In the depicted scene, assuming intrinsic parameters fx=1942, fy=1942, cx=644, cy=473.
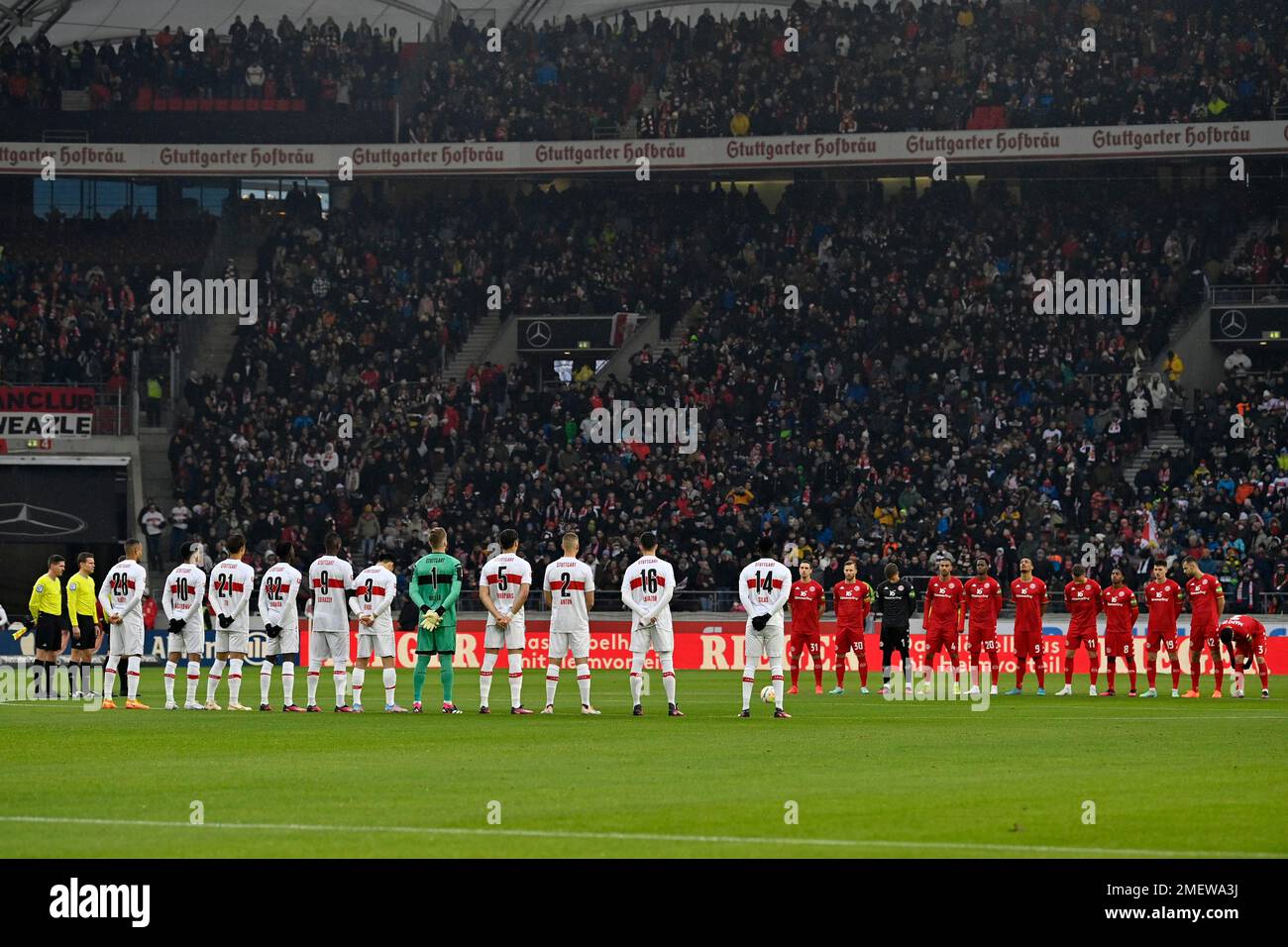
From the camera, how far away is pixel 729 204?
5638 cm

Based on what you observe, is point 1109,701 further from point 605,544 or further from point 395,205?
point 395,205

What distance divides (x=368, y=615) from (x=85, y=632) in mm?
6365

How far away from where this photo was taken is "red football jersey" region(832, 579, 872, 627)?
3192 centimetres

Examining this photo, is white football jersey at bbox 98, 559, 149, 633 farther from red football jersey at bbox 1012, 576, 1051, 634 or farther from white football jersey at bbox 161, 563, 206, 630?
red football jersey at bbox 1012, 576, 1051, 634

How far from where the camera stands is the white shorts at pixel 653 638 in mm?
23266

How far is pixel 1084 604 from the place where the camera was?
1209 inches

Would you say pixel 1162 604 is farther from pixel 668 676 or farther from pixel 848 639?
pixel 668 676

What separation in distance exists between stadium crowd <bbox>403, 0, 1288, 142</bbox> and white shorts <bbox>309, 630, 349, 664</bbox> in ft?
107

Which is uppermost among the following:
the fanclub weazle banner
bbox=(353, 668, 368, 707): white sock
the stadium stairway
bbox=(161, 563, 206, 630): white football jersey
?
the fanclub weazle banner

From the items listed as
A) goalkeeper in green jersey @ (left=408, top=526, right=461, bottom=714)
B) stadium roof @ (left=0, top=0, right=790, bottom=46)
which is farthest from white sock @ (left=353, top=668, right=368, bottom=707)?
stadium roof @ (left=0, top=0, right=790, bottom=46)

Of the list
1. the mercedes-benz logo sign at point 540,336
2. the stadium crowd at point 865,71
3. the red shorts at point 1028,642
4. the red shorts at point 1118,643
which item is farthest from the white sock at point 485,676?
the stadium crowd at point 865,71

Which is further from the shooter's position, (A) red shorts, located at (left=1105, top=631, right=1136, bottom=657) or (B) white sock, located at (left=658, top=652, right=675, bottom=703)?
(A) red shorts, located at (left=1105, top=631, right=1136, bottom=657)

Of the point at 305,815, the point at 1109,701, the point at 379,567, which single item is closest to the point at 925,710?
the point at 1109,701
